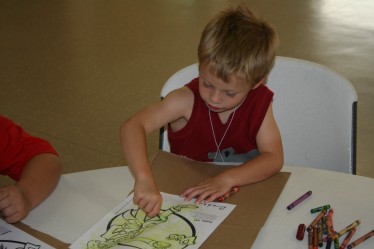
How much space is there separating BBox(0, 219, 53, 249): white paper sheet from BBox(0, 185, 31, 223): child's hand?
20mm

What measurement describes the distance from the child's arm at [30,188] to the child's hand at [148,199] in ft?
Answer: 0.63

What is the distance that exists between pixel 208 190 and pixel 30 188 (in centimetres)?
36

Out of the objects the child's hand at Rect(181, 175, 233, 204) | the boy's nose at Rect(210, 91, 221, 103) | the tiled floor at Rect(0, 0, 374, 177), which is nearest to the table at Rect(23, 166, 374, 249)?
the child's hand at Rect(181, 175, 233, 204)

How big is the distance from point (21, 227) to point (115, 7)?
389 cm

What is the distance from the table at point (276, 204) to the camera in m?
1.04

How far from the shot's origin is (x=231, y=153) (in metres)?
1.47

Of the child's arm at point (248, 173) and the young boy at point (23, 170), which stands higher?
the young boy at point (23, 170)

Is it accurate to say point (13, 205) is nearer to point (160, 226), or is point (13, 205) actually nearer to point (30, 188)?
point (30, 188)

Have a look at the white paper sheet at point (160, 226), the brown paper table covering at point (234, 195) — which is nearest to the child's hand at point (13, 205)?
the white paper sheet at point (160, 226)

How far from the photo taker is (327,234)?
1013mm

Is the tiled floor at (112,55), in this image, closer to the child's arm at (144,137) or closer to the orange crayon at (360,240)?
the child's arm at (144,137)

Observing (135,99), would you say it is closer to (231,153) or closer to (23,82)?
(23,82)

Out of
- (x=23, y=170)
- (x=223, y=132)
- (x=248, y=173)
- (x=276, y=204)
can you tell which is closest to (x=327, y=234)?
(x=276, y=204)

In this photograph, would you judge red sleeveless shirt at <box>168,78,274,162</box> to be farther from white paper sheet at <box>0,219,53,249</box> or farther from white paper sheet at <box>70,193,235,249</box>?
white paper sheet at <box>0,219,53,249</box>
